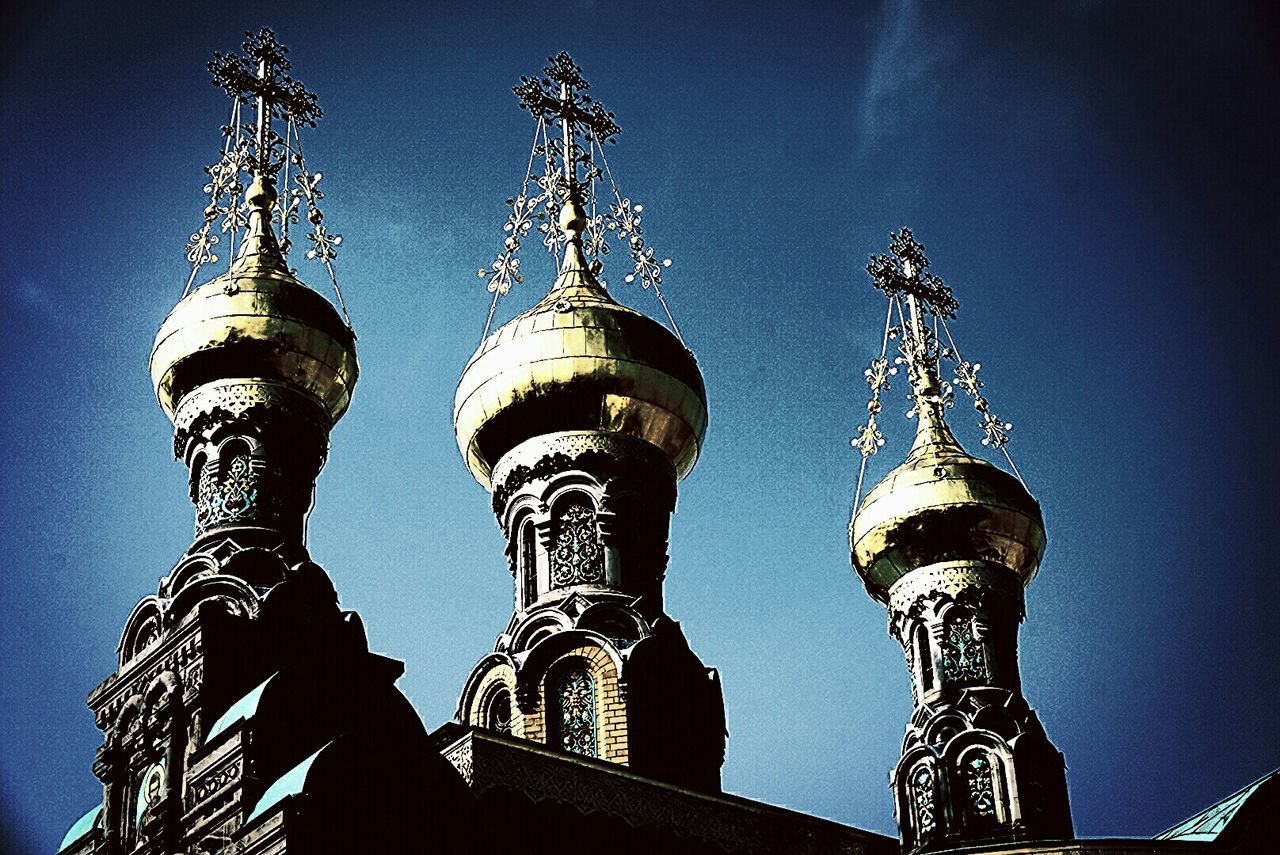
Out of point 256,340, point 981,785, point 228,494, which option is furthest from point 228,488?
point 981,785

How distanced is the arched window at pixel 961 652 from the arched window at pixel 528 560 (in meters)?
2.84

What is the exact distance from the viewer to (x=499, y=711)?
13594 mm

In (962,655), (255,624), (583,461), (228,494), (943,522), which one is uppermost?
(943,522)

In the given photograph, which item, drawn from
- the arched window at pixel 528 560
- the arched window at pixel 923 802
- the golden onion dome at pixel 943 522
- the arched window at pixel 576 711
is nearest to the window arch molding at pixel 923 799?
the arched window at pixel 923 802

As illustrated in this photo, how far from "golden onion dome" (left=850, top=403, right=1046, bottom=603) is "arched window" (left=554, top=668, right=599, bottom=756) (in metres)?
3.02

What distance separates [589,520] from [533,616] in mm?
710

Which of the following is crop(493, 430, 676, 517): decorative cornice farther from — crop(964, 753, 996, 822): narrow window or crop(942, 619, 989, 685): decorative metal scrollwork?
crop(964, 753, 996, 822): narrow window

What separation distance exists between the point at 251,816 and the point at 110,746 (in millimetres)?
1591

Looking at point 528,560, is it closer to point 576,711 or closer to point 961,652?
point 576,711

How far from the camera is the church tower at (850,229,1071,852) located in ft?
48.5

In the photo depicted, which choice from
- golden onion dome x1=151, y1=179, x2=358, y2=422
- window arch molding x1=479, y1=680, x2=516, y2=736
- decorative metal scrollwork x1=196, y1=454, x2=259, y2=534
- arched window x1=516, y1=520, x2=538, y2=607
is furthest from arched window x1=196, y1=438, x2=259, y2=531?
arched window x1=516, y1=520, x2=538, y2=607

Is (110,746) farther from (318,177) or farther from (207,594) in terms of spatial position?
(318,177)

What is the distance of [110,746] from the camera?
11.1 m

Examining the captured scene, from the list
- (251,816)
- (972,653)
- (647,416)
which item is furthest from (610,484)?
(251,816)
